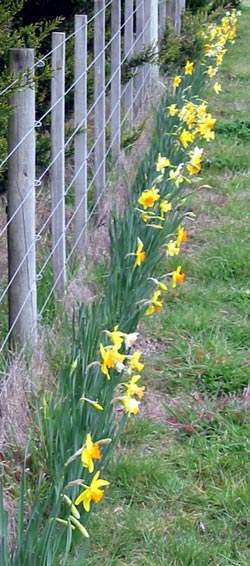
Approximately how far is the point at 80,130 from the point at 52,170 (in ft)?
Result: 1.89

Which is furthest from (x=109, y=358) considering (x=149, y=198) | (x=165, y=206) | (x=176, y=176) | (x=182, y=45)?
(x=182, y=45)

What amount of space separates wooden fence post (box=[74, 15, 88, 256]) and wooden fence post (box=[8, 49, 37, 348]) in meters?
1.17

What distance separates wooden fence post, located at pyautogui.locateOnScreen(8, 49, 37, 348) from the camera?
11.3 feet

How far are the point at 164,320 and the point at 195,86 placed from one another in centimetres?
364

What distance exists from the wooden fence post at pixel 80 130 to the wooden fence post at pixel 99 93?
1.50 ft

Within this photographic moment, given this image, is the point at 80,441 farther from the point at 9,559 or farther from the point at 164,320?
the point at 164,320

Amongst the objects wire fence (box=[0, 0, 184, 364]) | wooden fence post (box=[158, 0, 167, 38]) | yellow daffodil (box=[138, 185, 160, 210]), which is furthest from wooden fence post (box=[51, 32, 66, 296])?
wooden fence post (box=[158, 0, 167, 38])

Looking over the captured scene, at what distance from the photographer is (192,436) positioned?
142 inches

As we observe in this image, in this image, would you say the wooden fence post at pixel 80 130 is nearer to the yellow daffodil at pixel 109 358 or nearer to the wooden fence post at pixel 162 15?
the yellow daffodil at pixel 109 358

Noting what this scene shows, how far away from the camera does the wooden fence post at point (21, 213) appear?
3445 mm

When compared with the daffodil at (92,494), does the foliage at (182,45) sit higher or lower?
lower

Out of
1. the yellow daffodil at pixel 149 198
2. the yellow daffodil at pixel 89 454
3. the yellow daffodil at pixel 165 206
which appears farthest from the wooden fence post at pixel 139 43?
the yellow daffodil at pixel 89 454

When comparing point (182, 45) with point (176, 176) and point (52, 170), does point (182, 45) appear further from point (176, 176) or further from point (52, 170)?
point (52, 170)

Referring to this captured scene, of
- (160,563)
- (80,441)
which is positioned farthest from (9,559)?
(160,563)
